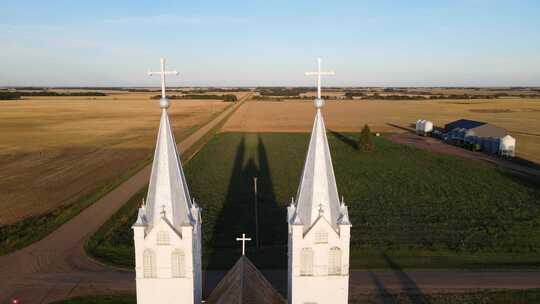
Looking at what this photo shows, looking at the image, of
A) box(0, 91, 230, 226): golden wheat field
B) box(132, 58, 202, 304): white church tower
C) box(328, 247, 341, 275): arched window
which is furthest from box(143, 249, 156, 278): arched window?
box(0, 91, 230, 226): golden wheat field

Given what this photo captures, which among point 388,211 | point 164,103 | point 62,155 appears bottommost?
point 388,211

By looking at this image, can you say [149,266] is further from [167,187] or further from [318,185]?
[318,185]

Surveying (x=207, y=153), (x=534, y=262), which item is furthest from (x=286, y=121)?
(x=534, y=262)

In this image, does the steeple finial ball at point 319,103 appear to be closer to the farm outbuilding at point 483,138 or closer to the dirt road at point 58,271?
the dirt road at point 58,271

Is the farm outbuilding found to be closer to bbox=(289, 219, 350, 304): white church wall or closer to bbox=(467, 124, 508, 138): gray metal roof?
bbox=(467, 124, 508, 138): gray metal roof

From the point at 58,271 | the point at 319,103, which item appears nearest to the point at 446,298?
the point at 319,103
